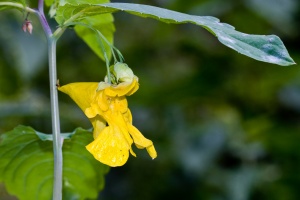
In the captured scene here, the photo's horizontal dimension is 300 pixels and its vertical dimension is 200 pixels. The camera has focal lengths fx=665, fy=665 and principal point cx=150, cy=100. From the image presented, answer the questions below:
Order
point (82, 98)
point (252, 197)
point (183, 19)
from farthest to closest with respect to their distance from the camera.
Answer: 1. point (252, 197)
2. point (82, 98)
3. point (183, 19)

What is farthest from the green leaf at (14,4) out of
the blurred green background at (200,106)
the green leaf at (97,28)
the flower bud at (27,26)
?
the blurred green background at (200,106)

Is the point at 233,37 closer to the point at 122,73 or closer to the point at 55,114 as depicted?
the point at 122,73

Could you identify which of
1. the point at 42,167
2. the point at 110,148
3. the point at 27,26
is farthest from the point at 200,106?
the point at 110,148

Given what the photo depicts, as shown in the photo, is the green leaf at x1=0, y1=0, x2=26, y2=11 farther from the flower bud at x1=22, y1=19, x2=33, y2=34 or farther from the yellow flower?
the yellow flower

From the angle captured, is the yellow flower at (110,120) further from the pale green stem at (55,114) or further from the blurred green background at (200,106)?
the blurred green background at (200,106)

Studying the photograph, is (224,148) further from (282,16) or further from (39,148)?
(39,148)

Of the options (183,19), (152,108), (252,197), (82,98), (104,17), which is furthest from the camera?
(152,108)

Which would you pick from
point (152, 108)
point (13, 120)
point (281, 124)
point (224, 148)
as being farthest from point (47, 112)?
point (281, 124)
